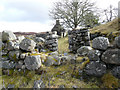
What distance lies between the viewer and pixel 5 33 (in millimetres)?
4395

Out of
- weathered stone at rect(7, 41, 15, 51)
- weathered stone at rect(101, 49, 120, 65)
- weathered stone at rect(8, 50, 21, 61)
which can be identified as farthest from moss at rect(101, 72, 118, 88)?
weathered stone at rect(7, 41, 15, 51)

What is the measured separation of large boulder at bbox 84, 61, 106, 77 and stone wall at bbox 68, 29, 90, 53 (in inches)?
117

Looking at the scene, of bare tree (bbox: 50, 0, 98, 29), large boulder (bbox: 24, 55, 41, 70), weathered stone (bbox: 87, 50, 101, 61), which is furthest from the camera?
bare tree (bbox: 50, 0, 98, 29)

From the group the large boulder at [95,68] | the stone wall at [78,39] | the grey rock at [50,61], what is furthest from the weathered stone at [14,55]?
the stone wall at [78,39]

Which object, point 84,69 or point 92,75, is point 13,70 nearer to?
point 84,69

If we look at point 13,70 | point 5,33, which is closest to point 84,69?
point 13,70

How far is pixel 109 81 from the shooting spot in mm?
2807

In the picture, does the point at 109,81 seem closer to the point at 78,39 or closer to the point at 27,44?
the point at 27,44

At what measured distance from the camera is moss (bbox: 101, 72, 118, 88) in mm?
2727

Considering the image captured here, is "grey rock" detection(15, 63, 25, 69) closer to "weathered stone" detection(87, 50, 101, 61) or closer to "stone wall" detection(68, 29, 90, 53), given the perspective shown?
"weathered stone" detection(87, 50, 101, 61)

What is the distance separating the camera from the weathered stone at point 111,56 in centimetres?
277

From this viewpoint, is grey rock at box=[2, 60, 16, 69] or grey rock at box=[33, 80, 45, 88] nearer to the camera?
grey rock at box=[33, 80, 45, 88]

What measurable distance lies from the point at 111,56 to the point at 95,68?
69 centimetres

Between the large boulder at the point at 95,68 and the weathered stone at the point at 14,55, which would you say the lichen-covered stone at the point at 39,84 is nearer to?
the weathered stone at the point at 14,55
